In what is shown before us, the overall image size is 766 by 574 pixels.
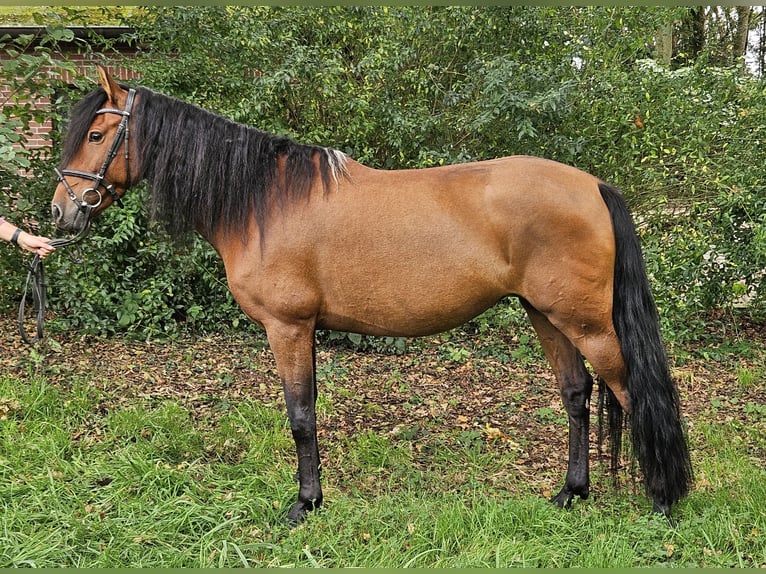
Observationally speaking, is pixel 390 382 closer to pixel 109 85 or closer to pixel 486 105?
pixel 486 105

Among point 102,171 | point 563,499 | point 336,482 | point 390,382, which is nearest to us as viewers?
point 102,171

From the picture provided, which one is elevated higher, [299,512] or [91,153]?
[91,153]

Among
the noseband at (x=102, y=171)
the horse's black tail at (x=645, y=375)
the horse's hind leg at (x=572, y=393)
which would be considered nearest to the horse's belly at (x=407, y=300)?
the horse's hind leg at (x=572, y=393)

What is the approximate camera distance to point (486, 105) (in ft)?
17.5

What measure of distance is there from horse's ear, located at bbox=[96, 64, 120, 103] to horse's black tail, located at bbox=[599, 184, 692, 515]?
2549 mm

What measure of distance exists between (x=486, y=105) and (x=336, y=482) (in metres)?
3.49

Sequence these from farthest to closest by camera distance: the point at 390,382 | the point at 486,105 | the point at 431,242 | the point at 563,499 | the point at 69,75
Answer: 1. the point at 69,75
2. the point at 390,382
3. the point at 486,105
4. the point at 563,499
5. the point at 431,242

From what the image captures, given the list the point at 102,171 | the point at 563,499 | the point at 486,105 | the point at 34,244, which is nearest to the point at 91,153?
the point at 102,171

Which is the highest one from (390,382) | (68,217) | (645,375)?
(68,217)

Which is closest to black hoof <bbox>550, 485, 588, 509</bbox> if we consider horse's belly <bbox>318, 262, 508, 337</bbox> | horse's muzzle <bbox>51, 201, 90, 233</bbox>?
horse's belly <bbox>318, 262, 508, 337</bbox>

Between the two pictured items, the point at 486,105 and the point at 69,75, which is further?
the point at 69,75

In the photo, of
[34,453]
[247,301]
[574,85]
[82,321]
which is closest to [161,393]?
[34,453]

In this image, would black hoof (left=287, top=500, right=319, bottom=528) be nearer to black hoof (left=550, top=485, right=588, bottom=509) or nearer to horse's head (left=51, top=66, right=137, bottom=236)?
black hoof (left=550, top=485, right=588, bottom=509)

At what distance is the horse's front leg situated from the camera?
3098mm
